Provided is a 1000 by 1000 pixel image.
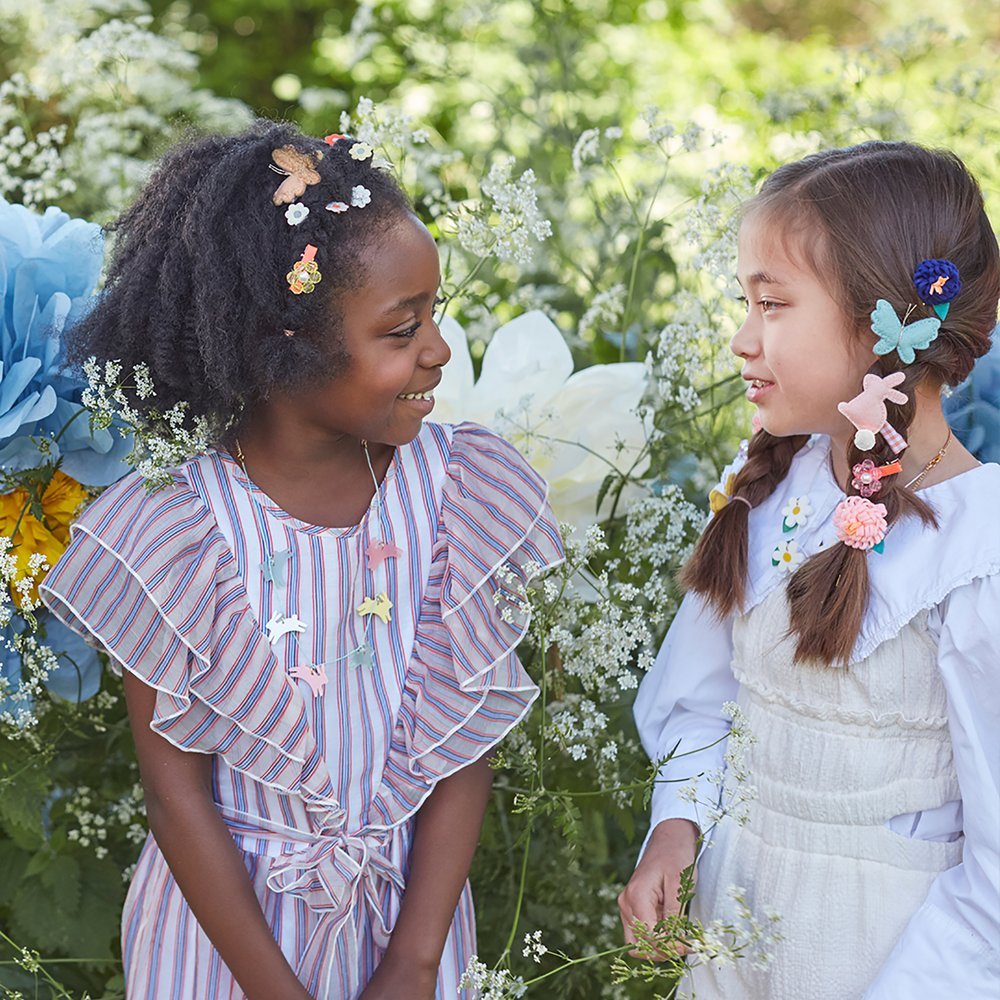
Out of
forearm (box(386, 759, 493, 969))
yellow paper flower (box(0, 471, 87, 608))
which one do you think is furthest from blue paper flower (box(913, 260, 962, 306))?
yellow paper flower (box(0, 471, 87, 608))

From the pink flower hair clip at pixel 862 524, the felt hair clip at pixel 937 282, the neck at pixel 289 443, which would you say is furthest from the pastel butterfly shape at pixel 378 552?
the felt hair clip at pixel 937 282

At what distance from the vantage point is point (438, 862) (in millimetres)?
1604

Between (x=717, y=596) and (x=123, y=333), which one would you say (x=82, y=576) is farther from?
(x=717, y=596)

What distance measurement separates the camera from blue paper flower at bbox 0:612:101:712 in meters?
1.75

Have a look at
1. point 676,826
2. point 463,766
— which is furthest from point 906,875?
point 463,766

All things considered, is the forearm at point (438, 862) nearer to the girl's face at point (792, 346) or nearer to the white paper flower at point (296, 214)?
the girl's face at point (792, 346)

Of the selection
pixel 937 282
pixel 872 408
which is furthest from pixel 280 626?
pixel 937 282

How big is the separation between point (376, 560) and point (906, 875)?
707 millimetres

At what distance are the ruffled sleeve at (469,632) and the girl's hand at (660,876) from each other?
0.23 metres

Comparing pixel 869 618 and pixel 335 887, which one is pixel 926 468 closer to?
pixel 869 618

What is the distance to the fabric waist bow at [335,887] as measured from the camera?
5.15 ft

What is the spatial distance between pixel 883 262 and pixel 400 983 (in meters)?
0.98

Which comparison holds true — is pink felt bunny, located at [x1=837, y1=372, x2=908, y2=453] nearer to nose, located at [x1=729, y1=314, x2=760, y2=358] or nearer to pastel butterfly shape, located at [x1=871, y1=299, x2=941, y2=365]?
pastel butterfly shape, located at [x1=871, y1=299, x2=941, y2=365]

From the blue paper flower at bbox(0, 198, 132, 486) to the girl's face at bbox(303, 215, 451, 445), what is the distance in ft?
1.15
